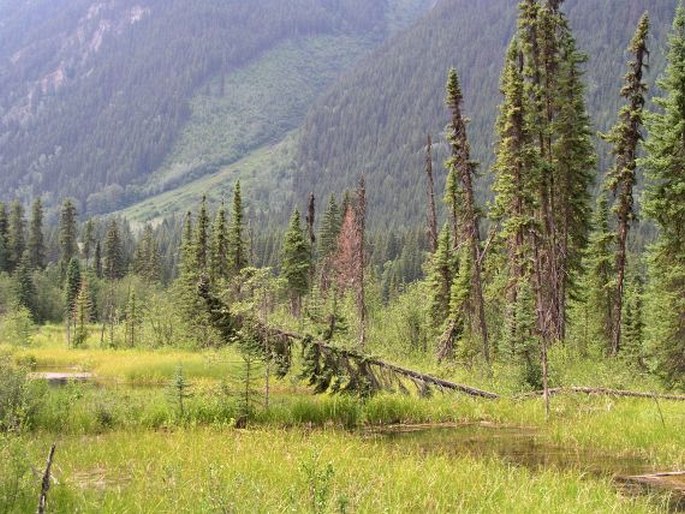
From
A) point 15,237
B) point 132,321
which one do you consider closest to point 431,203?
point 132,321

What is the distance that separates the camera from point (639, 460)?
11.5 m

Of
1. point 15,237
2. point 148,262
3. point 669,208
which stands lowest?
point 669,208

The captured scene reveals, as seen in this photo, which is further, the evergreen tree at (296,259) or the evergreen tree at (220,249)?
the evergreen tree at (296,259)

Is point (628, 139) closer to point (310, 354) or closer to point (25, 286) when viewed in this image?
point (310, 354)

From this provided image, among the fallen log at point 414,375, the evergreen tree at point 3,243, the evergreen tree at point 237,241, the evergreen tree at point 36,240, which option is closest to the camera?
the fallen log at point 414,375

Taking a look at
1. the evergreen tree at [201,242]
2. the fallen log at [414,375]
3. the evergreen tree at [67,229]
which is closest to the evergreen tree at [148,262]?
the evergreen tree at [67,229]

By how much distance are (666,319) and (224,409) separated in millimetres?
15259

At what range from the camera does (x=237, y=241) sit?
59.1 meters

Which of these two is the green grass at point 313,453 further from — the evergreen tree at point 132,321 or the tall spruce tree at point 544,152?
the evergreen tree at point 132,321

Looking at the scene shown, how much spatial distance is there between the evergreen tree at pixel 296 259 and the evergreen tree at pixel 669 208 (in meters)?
41.5

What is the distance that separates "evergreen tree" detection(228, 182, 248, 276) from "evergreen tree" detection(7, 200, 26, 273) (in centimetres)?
5268

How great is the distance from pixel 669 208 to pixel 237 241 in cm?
4163

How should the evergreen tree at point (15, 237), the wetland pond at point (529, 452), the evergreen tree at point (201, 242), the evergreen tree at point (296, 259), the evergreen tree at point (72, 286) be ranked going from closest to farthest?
1. the wetland pond at point (529, 452)
2. the evergreen tree at point (201, 242)
3. the evergreen tree at point (296, 259)
4. the evergreen tree at point (72, 286)
5. the evergreen tree at point (15, 237)

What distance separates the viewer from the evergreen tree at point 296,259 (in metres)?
62.5
